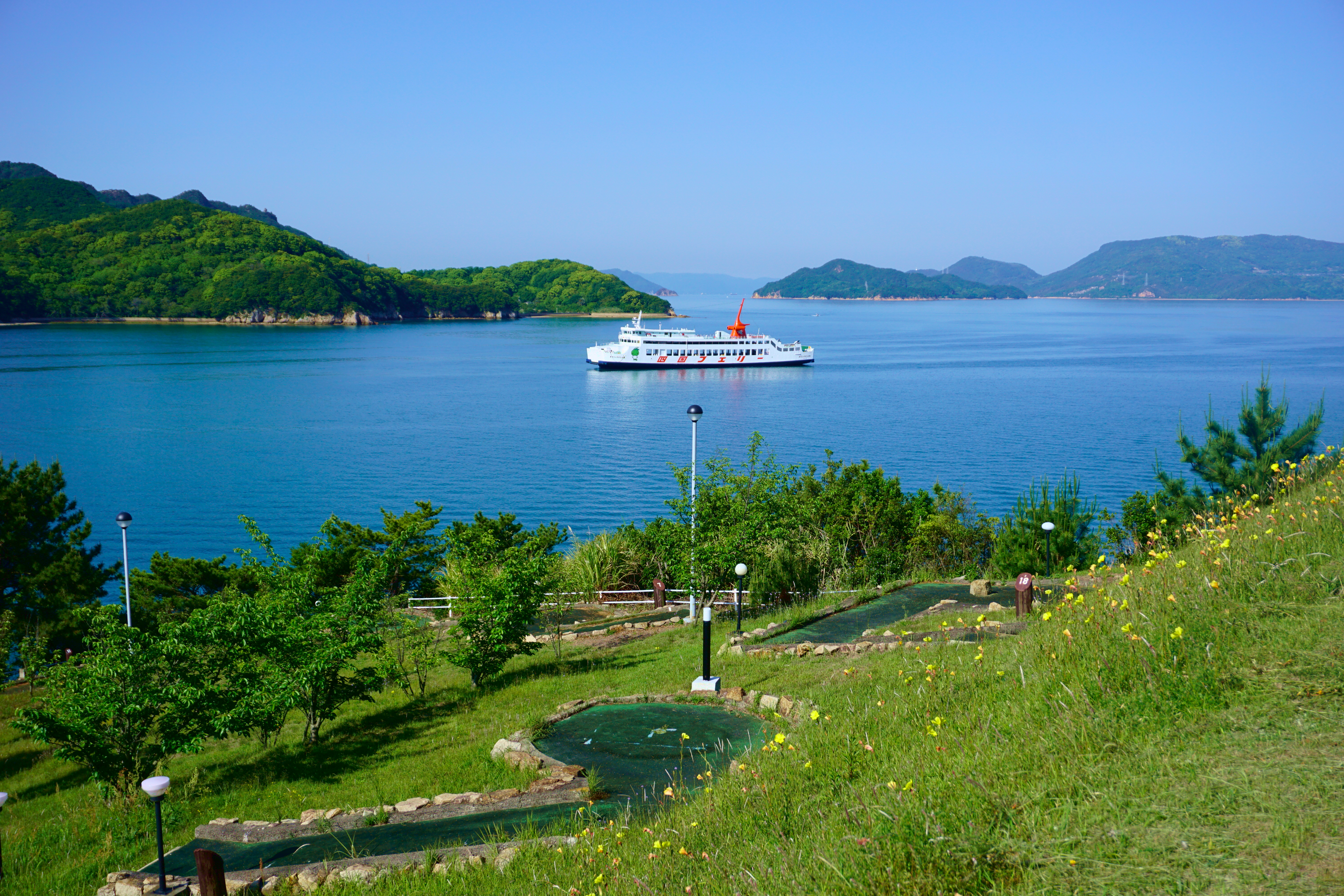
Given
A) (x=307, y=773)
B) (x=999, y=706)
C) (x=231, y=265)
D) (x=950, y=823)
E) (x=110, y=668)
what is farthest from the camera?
(x=231, y=265)

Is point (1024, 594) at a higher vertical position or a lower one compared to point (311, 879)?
higher

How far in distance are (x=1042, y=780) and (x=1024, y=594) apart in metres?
6.68

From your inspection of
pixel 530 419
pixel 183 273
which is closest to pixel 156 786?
pixel 530 419

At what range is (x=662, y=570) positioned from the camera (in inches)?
829

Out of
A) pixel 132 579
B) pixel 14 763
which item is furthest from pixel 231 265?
pixel 14 763

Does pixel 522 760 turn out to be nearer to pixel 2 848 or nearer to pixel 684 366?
pixel 2 848

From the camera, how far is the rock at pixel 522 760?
8.04 metres

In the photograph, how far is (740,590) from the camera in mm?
13648

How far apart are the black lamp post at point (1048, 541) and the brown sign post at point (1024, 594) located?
2143 mm

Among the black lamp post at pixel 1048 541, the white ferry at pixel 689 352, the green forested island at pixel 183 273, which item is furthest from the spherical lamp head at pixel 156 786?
the green forested island at pixel 183 273

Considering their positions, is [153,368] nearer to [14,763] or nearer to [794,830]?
[14,763]

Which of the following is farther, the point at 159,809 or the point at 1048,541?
the point at 1048,541

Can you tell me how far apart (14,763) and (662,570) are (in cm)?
1256

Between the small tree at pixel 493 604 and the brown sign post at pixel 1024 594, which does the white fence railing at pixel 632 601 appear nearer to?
the small tree at pixel 493 604
